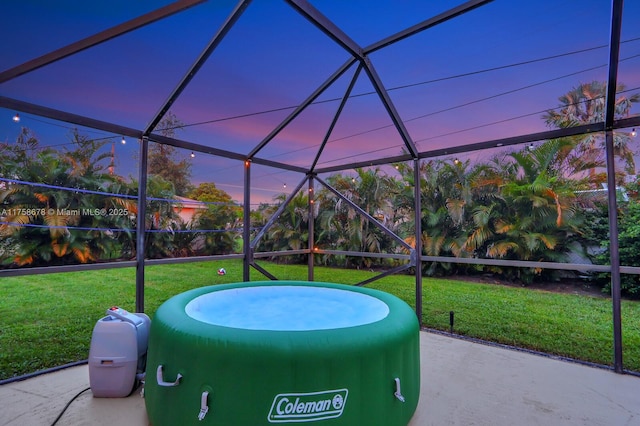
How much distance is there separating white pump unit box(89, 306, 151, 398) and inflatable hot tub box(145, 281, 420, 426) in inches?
19.8

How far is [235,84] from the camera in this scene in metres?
5.03

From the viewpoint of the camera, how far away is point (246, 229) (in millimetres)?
4930

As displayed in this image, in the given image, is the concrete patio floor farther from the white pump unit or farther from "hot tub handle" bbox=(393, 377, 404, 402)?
"hot tub handle" bbox=(393, 377, 404, 402)

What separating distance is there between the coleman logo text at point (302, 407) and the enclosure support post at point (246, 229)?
3.21m

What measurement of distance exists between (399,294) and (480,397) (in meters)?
4.67

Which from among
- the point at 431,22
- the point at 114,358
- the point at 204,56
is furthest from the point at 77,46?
the point at 431,22

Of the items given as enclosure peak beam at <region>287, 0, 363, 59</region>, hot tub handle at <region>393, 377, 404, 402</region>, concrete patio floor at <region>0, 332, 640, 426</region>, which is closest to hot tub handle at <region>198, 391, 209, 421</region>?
concrete patio floor at <region>0, 332, 640, 426</region>

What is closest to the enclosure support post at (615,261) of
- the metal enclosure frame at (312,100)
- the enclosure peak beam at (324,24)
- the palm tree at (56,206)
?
the metal enclosure frame at (312,100)

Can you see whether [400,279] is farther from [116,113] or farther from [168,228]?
[116,113]

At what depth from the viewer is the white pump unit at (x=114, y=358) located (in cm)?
262

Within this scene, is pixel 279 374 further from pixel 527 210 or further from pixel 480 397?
pixel 527 210

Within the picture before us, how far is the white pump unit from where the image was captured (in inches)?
103

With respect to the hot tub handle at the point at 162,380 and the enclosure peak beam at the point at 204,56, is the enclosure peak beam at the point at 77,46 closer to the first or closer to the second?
the enclosure peak beam at the point at 204,56

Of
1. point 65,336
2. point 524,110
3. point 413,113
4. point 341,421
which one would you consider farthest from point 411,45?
point 65,336
